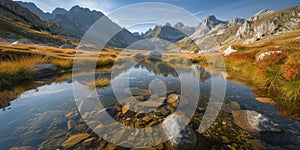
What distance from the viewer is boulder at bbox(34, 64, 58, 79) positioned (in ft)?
34.6

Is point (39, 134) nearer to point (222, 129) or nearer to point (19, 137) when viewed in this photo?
point (19, 137)

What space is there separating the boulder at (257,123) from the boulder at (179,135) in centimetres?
171

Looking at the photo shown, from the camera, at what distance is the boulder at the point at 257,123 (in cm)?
329

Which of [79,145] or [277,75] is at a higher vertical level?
[277,75]

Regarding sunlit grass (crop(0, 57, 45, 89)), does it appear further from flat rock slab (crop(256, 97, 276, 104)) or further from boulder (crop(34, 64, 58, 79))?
flat rock slab (crop(256, 97, 276, 104))

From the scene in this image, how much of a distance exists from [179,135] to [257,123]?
7.58 ft

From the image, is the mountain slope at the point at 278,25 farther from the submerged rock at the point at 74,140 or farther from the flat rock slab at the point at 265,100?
the submerged rock at the point at 74,140

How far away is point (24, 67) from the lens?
9.29 m

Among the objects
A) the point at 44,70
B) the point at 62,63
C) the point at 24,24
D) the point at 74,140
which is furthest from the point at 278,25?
the point at 24,24

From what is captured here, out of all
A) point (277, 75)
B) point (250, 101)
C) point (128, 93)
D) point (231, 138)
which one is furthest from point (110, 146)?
point (277, 75)

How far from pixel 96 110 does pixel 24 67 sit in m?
8.83

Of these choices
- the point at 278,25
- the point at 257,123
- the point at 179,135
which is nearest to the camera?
the point at 179,135

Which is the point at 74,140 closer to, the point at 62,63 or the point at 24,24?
the point at 62,63

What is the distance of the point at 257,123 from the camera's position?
135 inches
